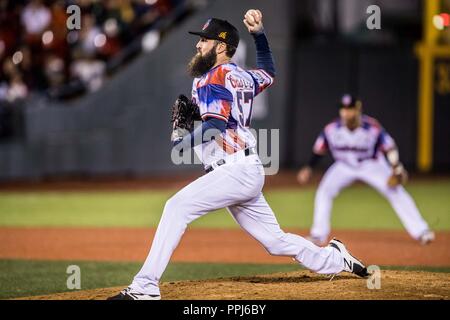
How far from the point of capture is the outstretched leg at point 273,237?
6461 millimetres

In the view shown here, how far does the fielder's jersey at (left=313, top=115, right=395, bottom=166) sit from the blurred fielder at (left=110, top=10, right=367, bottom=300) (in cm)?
475

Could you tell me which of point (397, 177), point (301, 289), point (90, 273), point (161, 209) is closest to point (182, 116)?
point (301, 289)

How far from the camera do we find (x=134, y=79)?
19484 mm

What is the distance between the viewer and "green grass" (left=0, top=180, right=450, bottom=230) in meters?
13.5

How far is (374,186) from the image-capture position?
11.2 metres

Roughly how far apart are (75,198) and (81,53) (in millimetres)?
3807

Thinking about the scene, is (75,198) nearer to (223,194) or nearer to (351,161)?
(351,161)

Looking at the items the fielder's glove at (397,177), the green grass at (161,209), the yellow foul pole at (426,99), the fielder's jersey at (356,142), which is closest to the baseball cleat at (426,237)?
the fielder's glove at (397,177)

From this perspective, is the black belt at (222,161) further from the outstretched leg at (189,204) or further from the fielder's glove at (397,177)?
the fielder's glove at (397,177)

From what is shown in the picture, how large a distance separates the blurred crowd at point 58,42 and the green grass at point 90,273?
9682 millimetres

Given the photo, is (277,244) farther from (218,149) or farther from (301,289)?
(218,149)

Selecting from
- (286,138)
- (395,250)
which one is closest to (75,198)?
(286,138)

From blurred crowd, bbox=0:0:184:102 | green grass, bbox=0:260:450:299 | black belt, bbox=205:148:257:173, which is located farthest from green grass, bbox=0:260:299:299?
blurred crowd, bbox=0:0:184:102

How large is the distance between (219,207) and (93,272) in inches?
111
